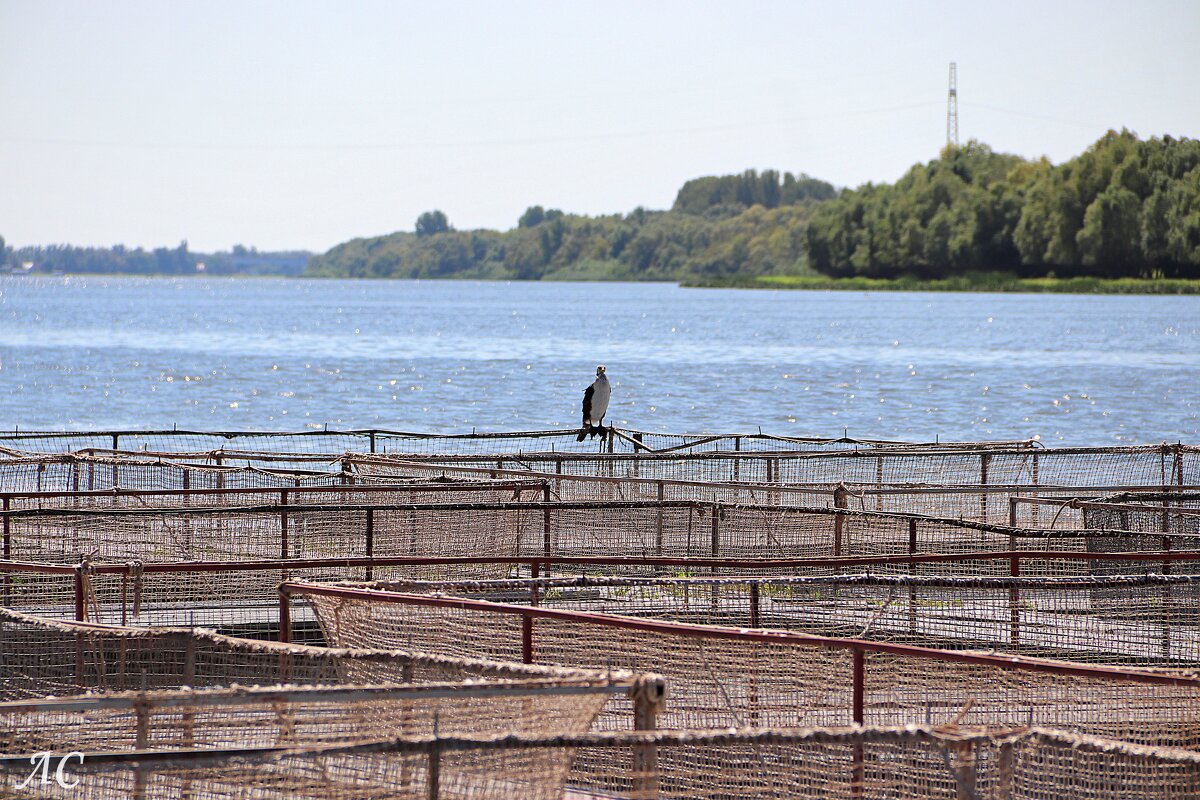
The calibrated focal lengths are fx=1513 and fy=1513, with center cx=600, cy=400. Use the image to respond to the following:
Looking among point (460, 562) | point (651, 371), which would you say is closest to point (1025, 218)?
point (651, 371)

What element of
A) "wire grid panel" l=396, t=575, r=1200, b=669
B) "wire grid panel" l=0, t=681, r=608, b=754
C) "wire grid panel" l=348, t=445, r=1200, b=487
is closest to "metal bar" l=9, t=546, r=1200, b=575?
"wire grid panel" l=396, t=575, r=1200, b=669

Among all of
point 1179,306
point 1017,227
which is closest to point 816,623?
point 1179,306

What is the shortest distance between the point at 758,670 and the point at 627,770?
3.52ft

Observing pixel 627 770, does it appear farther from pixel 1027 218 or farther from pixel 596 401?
pixel 1027 218

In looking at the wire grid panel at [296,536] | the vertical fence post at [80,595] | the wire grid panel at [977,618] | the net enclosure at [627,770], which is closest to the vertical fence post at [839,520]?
the wire grid panel at [977,618]

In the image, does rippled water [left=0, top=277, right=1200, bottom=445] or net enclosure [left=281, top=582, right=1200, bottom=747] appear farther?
rippled water [left=0, top=277, right=1200, bottom=445]

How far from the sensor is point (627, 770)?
6836mm

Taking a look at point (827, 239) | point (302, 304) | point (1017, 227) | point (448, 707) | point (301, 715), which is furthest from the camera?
point (302, 304)

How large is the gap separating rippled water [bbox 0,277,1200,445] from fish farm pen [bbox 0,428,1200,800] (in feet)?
114

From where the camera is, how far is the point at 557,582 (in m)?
8.25

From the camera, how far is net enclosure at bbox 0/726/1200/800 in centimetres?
505

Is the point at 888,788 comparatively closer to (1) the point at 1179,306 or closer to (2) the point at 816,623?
(2) the point at 816,623

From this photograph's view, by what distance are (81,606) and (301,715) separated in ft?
6.76

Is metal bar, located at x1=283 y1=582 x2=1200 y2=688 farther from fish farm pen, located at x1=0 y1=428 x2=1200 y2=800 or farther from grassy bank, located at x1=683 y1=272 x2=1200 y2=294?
grassy bank, located at x1=683 y1=272 x2=1200 y2=294
